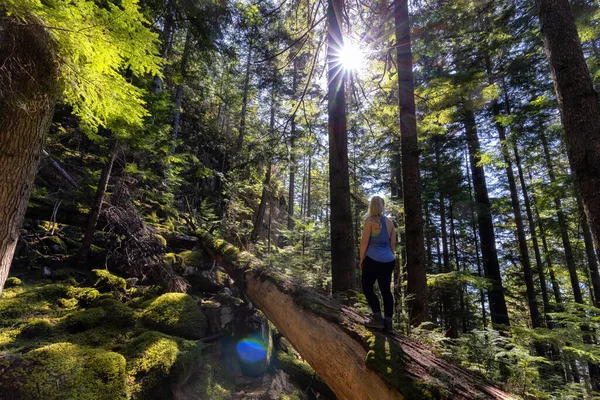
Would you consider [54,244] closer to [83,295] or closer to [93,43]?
[83,295]

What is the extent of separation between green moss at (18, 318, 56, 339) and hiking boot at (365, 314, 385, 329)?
494 centimetres

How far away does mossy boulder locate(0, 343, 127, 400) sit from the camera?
296 cm

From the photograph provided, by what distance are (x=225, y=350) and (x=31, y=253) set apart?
5068 millimetres

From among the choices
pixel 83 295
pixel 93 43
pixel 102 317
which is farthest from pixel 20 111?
pixel 83 295

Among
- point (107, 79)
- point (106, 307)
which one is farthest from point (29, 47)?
point (106, 307)

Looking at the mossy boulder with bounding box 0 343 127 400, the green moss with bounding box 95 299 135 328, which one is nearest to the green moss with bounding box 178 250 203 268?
the green moss with bounding box 95 299 135 328

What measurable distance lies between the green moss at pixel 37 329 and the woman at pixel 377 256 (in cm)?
504

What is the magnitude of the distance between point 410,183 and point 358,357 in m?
3.89

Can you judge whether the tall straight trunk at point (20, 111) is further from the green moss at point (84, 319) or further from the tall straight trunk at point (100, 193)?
the tall straight trunk at point (100, 193)

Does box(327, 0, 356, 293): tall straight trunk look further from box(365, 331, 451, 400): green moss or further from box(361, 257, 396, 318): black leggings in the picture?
box(365, 331, 451, 400): green moss

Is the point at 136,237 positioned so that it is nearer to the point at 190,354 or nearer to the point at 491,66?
the point at 190,354

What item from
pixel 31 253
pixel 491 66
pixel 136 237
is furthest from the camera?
pixel 491 66

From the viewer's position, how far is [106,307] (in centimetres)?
520

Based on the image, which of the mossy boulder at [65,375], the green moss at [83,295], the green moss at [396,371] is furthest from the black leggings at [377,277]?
the green moss at [83,295]
